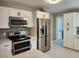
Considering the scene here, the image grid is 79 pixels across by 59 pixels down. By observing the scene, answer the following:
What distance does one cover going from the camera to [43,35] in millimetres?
4250

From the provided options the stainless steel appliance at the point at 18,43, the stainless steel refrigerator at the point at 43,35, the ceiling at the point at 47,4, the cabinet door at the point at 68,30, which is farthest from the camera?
the cabinet door at the point at 68,30

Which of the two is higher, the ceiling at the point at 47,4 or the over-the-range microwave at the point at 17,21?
the ceiling at the point at 47,4

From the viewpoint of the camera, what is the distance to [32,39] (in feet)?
12.4

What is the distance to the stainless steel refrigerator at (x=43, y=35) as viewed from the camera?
4.01 meters

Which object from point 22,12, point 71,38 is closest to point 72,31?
point 71,38

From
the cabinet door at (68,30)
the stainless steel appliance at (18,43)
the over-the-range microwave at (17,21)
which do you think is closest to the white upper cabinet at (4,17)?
the over-the-range microwave at (17,21)

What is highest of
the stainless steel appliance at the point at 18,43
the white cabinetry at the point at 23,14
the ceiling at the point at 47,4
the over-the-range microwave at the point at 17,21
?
the ceiling at the point at 47,4

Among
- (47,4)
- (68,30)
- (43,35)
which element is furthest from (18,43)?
(68,30)

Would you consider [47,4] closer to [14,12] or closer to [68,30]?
[14,12]

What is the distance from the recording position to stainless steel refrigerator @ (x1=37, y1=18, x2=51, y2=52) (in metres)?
4.01

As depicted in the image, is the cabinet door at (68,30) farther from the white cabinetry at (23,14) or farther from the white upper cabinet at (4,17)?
the white upper cabinet at (4,17)

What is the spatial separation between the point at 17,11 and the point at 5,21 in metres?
0.66

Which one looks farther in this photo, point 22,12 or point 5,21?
point 22,12

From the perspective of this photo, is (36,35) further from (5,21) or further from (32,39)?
(5,21)
